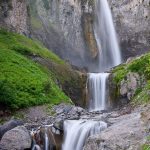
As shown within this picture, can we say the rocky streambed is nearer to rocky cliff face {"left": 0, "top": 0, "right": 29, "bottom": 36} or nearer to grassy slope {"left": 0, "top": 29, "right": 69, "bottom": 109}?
grassy slope {"left": 0, "top": 29, "right": 69, "bottom": 109}

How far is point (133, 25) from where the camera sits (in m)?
57.9

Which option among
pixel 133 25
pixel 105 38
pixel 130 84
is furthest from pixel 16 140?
pixel 133 25

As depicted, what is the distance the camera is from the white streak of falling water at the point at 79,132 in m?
22.4

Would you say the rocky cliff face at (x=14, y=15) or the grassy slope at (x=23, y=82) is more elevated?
the rocky cliff face at (x=14, y=15)

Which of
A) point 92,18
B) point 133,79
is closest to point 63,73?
point 133,79

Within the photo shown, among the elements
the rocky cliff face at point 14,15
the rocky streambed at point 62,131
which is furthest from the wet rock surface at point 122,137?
the rocky cliff face at point 14,15

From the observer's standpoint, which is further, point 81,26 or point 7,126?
point 81,26

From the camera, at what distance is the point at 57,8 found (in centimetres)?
5741

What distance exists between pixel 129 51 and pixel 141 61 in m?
20.8

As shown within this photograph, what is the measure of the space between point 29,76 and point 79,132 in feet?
36.6

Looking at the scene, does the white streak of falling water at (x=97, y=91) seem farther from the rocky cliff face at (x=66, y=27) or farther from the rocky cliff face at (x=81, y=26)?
the rocky cliff face at (x=66, y=27)

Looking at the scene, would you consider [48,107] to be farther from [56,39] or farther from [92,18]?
[92,18]

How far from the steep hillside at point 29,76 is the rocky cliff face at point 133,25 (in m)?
18.8

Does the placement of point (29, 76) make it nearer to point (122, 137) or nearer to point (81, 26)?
point (122, 137)
